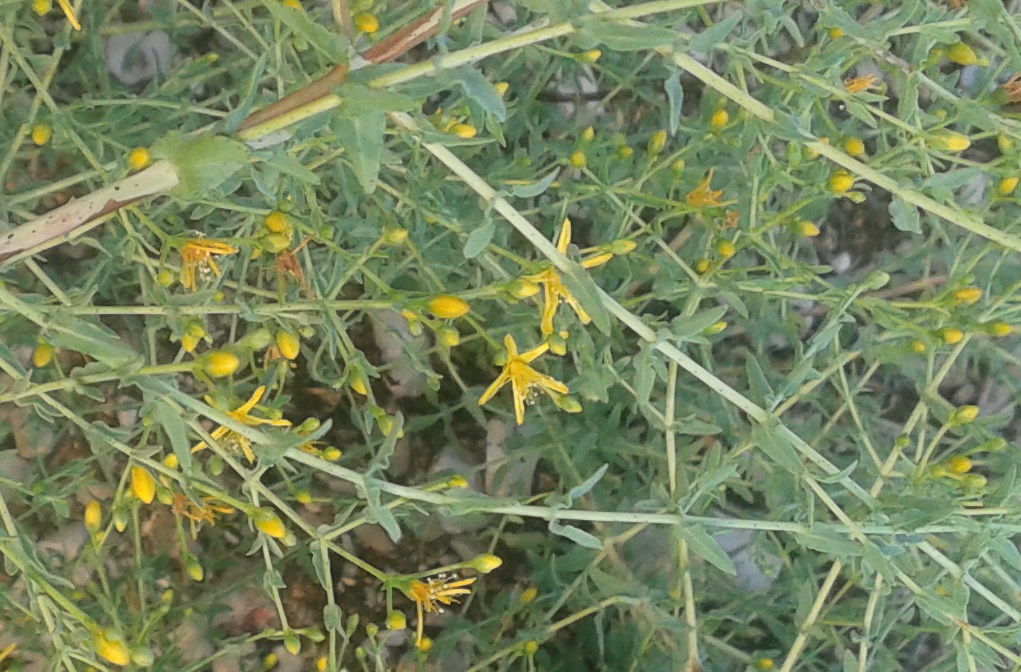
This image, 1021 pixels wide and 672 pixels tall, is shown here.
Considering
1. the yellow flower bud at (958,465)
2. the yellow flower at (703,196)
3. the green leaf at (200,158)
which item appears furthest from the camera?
the yellow flower at (703,196)

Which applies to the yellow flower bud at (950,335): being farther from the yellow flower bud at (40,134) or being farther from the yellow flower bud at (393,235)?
the yellow flower bud at (40,134)

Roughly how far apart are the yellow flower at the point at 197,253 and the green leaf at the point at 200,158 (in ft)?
0.94

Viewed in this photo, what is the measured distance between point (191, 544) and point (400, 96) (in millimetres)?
1113

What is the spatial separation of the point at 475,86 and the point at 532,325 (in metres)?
0.55

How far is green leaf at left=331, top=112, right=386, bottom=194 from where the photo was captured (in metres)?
0.62

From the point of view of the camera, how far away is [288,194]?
3.49 ft

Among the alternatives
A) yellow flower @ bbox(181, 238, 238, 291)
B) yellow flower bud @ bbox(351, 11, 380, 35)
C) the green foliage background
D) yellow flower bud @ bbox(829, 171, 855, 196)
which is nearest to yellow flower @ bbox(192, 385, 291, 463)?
the green foliage background

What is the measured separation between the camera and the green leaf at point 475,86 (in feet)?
2.17

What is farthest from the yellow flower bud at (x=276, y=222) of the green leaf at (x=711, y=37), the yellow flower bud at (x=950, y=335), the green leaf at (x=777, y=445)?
the yellow flower bud at (x=950, y=335)

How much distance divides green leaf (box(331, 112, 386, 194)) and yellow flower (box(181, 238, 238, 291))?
328 millimetres

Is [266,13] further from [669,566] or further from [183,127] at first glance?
[669,566]

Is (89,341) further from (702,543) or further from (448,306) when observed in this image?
(702,543)

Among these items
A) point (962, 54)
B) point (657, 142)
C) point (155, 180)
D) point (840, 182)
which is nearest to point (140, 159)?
point (155, 180)

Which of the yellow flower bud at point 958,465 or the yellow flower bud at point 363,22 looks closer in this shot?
the yellow flower bud at point 363,22
